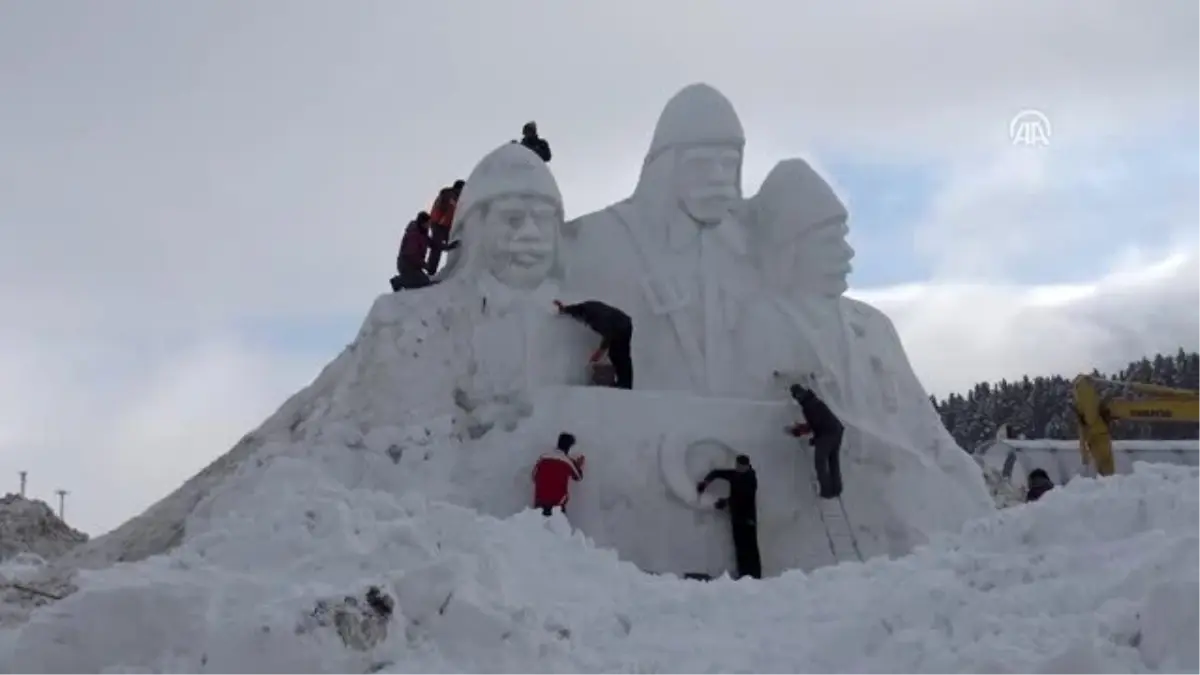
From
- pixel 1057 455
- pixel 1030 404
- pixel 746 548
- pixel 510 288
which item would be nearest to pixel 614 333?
pixel 510 288

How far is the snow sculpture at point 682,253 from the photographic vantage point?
407 inches

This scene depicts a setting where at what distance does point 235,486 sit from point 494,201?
3.10m

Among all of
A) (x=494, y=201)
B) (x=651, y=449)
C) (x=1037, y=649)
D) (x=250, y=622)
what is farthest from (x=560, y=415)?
(x=1037, y=649)

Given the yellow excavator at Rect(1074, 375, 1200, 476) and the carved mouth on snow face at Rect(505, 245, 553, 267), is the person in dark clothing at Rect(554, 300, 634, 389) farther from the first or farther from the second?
the yellow excavator at Rect(1074, 375, 1200, 476)

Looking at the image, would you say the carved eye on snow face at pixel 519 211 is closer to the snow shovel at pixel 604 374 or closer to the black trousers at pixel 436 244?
the black trousers at pixel 436 244

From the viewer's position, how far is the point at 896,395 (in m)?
10.7

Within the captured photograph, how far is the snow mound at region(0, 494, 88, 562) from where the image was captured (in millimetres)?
11945

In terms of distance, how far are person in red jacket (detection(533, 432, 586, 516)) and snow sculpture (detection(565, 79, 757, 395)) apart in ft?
5.54

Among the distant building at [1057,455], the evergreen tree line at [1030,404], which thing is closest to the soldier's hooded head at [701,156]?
the distant building at [1057,455]

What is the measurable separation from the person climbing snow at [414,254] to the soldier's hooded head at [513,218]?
39 centimetres

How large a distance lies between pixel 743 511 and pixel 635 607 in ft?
12.4

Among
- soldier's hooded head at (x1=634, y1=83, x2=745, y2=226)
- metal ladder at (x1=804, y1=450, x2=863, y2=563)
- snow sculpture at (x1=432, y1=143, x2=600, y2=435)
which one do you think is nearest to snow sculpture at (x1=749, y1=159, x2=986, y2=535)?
soldier's hooded head at (x1=634, y1=83, x2=745, y2=226)

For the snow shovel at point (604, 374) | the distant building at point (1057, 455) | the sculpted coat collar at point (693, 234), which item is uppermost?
the sculpted coat collar at point (693, 234)

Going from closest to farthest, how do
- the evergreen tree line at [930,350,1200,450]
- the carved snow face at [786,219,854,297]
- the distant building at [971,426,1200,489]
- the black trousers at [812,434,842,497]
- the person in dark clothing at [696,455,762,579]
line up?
the person in dark clothing at [696,455,762,579]
the black trousers at [812,434,842,497]
the carved snow face at [786,219,854,297]
the distant building at [971,426,1200,489]
the evergreen tree line at [930,350,1200,450]
